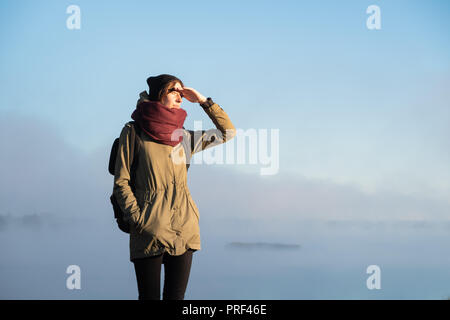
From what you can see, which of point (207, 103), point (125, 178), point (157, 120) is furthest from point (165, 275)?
point (207, 103)

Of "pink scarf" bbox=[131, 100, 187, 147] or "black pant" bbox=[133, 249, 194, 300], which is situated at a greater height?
"pink scarf" bbox=[131, 100, 187, 147]

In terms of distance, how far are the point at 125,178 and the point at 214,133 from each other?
3.21 ft

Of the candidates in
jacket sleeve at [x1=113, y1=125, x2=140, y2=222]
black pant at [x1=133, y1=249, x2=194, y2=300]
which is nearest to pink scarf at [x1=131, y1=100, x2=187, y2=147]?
jacket sleeve at [x1=113, y1=125, x2=140, y2=222]

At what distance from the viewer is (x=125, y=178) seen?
5426mm

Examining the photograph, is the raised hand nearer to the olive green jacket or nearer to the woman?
the woman

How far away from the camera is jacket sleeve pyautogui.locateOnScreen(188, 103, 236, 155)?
587cm

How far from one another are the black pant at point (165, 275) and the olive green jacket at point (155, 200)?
72mm

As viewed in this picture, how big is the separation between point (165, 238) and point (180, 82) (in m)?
1.33

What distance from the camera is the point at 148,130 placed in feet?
18.1

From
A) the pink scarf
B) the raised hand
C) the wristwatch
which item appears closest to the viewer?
the pink scarf

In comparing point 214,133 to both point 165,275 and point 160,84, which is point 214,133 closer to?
point 160,84

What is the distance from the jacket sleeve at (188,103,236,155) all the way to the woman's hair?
1.47 feet
